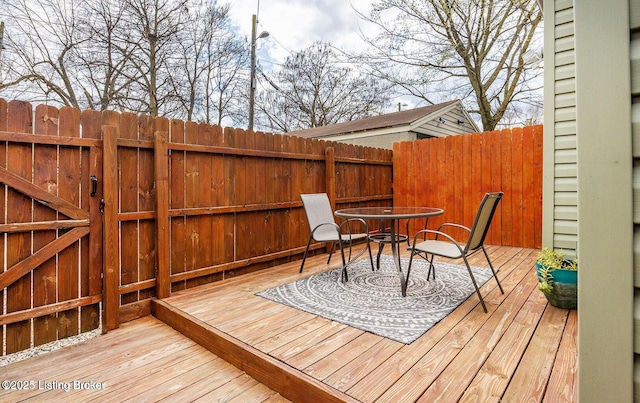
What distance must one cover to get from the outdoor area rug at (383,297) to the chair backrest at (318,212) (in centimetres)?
48

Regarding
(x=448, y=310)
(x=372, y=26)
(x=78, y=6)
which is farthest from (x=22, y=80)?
(x=448, y=310)

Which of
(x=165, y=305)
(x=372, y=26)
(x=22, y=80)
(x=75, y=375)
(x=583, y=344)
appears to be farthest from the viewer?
(x=372, y=26)

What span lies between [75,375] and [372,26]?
9.65 meters

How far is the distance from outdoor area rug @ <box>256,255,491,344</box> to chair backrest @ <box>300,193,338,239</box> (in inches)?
18.8

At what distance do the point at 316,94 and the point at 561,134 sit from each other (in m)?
12.1

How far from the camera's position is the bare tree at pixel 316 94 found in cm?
1315

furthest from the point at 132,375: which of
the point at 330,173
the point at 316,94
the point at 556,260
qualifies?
the point at 316,94

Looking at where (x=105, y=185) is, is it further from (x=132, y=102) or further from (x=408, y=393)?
(x=132, y=102)

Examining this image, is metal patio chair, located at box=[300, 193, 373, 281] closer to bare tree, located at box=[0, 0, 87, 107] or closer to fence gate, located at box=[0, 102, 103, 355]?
fence gate, located at box=[0, 102, 103, 355]

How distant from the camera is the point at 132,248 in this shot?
102 inches

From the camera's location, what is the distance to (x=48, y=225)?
2.16 meters

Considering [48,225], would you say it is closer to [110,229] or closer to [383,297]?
A: [110,229]

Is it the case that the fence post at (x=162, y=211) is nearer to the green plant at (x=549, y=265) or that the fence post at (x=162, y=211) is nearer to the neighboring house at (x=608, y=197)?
the neighboring house at (x=608, y=197)

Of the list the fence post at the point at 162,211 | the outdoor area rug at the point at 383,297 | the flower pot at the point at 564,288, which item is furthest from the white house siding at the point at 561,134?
the fence post at the point at 162,211
